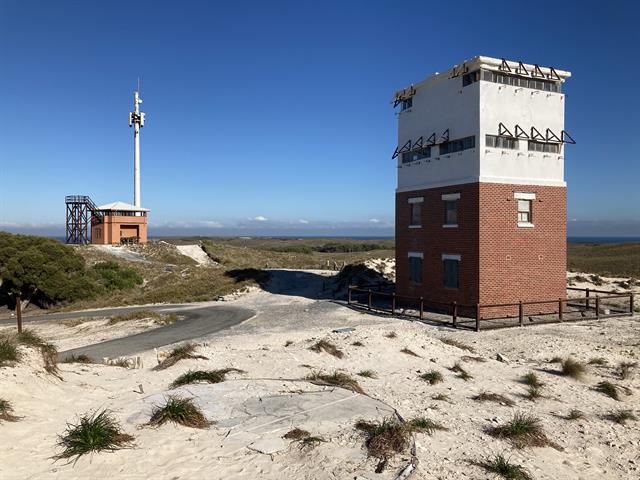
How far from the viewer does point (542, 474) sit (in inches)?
311

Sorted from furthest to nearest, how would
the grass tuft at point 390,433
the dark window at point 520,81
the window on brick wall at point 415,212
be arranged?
the window on brick wall at point 415,212 → the dark window at point 520,81 → the grass tuft at point 390,433

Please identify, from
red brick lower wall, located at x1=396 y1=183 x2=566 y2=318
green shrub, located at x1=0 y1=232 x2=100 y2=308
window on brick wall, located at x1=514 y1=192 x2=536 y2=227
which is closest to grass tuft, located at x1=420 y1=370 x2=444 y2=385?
red brick lower wall, located at x1=396 y1=183 x2=566 y2=318

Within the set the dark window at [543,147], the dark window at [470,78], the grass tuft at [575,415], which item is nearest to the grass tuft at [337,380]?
the grass tuft at [575,415]

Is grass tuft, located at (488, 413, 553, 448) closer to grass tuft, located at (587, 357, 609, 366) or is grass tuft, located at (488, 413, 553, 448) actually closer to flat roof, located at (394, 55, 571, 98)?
grass tuft, located at (587, 357, 609, 366)

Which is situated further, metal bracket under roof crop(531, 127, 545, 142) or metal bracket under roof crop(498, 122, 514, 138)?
metal bracket under roof crop(531, 127, 545, 142)

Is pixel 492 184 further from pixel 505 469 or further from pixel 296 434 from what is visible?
pixel 296 434

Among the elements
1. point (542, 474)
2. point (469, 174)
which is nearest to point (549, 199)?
point (469, 174)

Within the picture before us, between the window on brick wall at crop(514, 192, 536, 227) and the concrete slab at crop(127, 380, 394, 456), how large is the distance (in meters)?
16.7

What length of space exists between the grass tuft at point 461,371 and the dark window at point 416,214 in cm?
1293

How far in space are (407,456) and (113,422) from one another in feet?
17.1

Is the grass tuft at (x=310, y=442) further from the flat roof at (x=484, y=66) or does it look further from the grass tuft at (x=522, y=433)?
the flat roof at (x=484, y=66)

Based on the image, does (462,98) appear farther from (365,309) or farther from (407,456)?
(407,456)

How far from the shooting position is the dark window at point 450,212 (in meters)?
24.4

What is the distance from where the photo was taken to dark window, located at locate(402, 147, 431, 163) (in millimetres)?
26331
